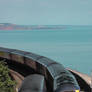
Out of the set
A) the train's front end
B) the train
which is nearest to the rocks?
the train

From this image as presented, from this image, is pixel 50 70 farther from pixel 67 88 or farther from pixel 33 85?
pixel 67 88

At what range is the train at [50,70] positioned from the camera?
1488cm

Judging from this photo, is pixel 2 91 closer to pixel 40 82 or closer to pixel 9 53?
pixel 40 82

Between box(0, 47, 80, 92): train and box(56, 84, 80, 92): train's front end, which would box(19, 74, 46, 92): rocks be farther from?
box(56, 84, 80, 92): train's front end

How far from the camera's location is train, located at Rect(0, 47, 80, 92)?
1488 cm

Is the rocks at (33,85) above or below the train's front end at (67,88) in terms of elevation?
below

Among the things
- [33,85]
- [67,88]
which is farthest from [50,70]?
[67,88]

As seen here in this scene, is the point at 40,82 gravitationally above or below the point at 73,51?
above

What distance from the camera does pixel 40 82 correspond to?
1633 cm

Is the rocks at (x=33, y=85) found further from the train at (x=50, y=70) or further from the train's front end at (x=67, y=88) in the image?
the train's front end at (x=67, y=88)

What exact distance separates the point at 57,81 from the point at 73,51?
166 meters

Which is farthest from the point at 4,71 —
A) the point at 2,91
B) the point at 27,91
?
the point at 27,91

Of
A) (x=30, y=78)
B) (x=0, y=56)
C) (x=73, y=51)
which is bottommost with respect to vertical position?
(x=73, y=51)

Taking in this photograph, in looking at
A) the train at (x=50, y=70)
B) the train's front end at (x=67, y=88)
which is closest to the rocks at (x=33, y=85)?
the train at (x=50, y=70)
